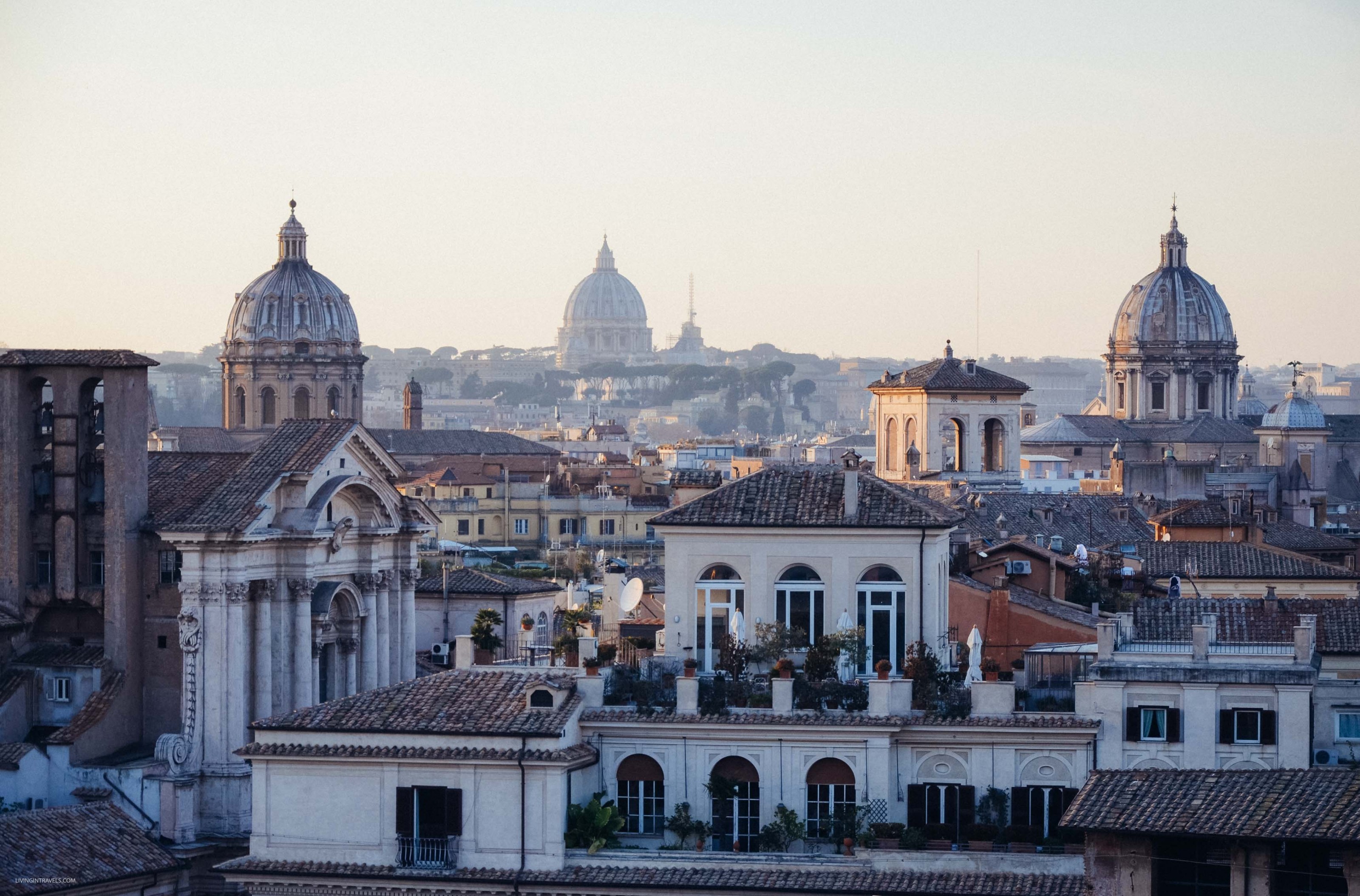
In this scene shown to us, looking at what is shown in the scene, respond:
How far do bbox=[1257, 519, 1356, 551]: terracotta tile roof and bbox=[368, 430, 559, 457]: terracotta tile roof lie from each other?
4579 centimetres

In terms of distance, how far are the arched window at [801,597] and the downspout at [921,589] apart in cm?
93

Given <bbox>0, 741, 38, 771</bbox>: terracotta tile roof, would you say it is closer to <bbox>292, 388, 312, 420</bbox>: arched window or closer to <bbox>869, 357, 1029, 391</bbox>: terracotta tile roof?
<bbox>869, 357, 1029, 391</bbox>: terracotta tile roof

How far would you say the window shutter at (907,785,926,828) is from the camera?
2664 centimetres

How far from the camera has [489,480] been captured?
9162 centimetres

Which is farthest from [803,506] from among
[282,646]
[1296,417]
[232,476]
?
A: [1296,417]

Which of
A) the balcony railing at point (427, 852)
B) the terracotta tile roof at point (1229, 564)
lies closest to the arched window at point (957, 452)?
the terracotta tile roof at point (1229, 564)

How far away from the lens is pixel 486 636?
36.5 metres

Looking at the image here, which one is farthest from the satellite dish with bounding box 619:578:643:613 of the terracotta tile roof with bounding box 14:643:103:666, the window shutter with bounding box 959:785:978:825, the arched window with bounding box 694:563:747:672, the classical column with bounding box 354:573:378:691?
the terracotta tile roof with bounding box 14:643:103:666

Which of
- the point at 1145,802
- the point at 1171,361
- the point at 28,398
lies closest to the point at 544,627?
the point at 28,398

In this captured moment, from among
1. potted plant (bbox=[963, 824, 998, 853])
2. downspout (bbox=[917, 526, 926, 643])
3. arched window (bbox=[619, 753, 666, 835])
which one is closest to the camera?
potted plant (bbox=[963, 824, 998, 853])

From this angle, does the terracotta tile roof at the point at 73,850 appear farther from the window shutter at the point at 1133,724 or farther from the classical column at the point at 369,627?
the window shutter at the point at 1133,724

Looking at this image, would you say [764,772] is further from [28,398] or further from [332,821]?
[28,398]

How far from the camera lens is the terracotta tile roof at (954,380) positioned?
59312mm

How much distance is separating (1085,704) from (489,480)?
215ft
